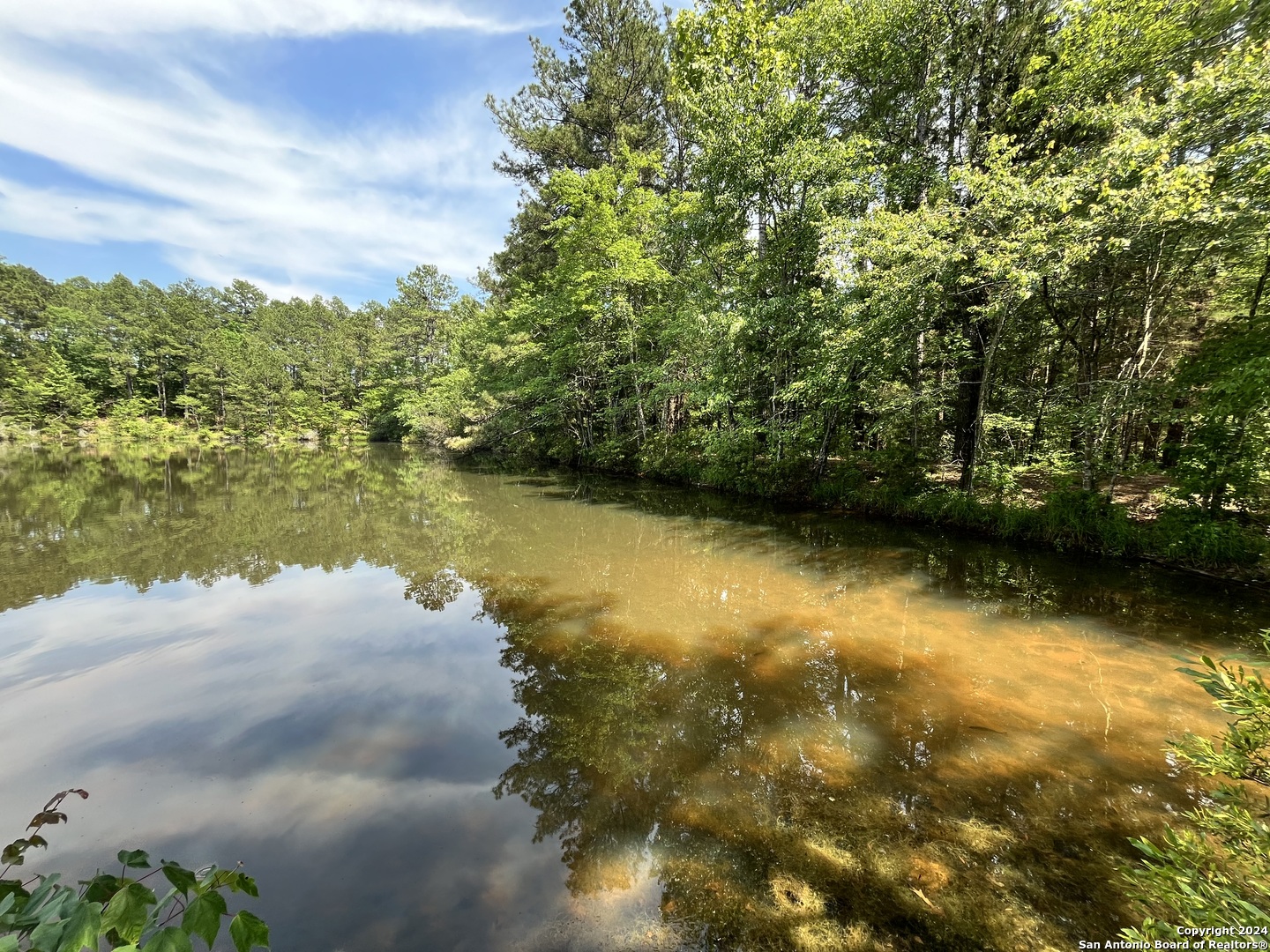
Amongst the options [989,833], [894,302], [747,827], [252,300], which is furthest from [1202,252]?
[252,300]

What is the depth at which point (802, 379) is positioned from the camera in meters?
12.2

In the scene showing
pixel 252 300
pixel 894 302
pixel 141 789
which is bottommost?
pixel 141 789

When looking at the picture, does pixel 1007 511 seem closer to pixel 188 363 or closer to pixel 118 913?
pixel 118 913

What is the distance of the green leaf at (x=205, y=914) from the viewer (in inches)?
36.1

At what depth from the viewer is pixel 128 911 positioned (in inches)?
39.5

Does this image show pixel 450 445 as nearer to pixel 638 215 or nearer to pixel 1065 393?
pixel 638 215

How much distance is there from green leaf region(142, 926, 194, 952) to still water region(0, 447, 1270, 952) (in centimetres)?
213

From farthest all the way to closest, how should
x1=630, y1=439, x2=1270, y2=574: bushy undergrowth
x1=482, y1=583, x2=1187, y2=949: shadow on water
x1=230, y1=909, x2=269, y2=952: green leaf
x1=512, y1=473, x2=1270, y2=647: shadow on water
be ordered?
x1=630, y1=439, x2=1270, y2=574: bushy undergrowth → x1=512, y1=473, x2=1270, y2=647: shadow on water → x1=482, y1=583, x2=1187, y2=949: shadow on water → x1=230, y1=909, x2=269, y2=952: green leaf

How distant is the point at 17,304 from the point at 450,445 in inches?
1906

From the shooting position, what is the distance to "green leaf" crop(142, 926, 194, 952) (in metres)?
0.91

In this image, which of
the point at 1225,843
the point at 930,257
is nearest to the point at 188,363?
the point at 930,257

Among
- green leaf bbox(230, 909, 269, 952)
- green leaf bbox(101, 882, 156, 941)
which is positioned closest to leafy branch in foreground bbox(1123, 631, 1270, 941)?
green leaf bbox(230, 909, 269, 952)

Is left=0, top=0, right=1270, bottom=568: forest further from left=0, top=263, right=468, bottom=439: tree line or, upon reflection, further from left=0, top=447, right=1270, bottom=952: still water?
left=0, top=263, right=468, bottom=439: tree line

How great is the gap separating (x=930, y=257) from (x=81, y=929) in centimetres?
1109
